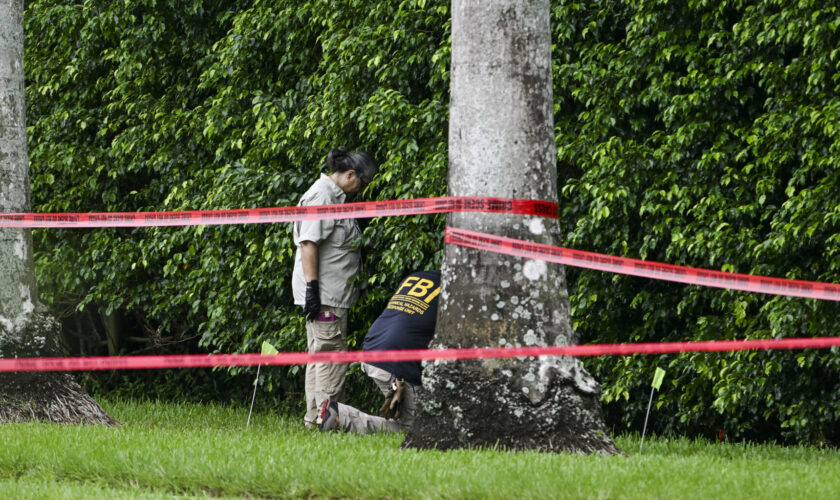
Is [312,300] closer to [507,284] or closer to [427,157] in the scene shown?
[427,157]

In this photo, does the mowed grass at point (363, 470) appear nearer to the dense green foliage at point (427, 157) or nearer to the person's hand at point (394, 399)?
the person's hand at point (394, 399)

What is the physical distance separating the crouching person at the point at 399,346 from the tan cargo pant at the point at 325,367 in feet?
1.28

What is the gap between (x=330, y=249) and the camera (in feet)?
26.2

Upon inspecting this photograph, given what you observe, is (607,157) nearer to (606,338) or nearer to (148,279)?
(606,338)

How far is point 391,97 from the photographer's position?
8.11 m

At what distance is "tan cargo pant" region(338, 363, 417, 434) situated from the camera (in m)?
7.41

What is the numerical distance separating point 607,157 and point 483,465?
2781 mm

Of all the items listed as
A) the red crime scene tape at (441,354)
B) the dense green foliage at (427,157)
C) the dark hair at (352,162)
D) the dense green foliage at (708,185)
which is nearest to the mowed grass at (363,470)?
the red crime scene tape at (441,354)

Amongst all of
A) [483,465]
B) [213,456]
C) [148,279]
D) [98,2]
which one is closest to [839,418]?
[483,465]

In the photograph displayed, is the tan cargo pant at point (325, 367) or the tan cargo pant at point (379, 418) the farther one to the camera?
the tan cargo pant at point (325, 367)

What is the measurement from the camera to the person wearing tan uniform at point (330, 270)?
25.7 feet

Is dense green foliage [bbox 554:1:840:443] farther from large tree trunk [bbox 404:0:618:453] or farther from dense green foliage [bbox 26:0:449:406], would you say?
large tree trunk [bbox 404:0:618:453]

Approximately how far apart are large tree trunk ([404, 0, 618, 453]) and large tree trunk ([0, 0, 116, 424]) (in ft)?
10.4

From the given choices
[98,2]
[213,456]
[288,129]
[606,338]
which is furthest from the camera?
[98,2]
